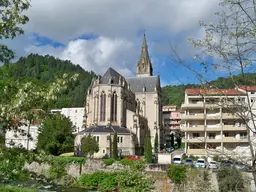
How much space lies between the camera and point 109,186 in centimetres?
3684

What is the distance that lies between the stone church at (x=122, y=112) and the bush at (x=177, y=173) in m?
25.4

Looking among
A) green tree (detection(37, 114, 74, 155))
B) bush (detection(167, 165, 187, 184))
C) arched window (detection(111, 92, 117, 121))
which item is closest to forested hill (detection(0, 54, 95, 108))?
green tree (detection(37, 114, 74, 155))

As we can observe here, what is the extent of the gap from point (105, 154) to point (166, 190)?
2589 centimetres

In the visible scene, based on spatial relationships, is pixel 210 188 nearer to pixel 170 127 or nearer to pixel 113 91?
pixel 113 91

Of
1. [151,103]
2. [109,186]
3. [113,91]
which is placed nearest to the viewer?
[109,186]

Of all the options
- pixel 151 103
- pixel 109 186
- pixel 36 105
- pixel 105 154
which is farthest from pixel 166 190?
pixel 151 103

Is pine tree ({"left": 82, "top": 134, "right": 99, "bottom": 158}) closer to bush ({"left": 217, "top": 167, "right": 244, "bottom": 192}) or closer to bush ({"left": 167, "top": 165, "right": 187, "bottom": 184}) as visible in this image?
bush ({"left": 167, "top": 165, "right": 187, "bottom": 184})

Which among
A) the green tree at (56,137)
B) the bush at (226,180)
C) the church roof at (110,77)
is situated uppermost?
the church roof at (110,77)

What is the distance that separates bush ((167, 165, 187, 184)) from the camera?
33188mm

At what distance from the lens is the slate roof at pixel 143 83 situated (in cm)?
8158

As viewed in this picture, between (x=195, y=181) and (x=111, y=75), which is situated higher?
(x=111, y=75)

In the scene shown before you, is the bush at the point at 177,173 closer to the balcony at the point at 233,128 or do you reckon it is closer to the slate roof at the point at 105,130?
the balcony at the point at 233,128

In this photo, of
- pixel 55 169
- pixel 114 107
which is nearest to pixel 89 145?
pixel 114 107

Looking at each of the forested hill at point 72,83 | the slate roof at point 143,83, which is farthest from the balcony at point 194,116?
the slate roof at point 143,83
